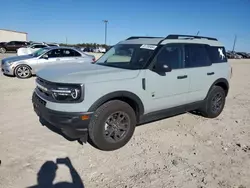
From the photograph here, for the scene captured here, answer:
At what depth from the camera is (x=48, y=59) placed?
382 inches

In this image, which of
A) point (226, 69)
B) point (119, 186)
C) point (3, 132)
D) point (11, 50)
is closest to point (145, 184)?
point (119, 186)

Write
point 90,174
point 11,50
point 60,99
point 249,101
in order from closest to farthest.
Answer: point 90,174 < point 60,99 < point 249,101 < point 11,50

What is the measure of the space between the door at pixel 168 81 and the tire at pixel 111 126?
0.52m

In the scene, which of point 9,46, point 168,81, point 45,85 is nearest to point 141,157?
point 168,81

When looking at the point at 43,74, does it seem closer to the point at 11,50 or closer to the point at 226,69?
the point at 226,69

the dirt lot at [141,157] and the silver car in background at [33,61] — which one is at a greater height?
the silver car in background at [33,61]

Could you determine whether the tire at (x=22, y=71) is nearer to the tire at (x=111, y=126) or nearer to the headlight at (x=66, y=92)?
the headlight at (x=66, y=92)

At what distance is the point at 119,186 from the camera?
272cm

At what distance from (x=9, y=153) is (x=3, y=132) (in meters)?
0.90

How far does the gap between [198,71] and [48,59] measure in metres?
7.28

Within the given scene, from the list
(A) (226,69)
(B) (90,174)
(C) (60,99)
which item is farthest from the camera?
(A) (226,69)

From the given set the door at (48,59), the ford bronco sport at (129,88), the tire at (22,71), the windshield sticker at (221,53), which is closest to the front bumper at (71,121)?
the ford bronco sport at (129,88)

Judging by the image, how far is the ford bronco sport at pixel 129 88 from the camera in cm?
319

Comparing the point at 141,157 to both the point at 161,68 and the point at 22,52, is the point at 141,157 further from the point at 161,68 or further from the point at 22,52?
the point at 22,52
